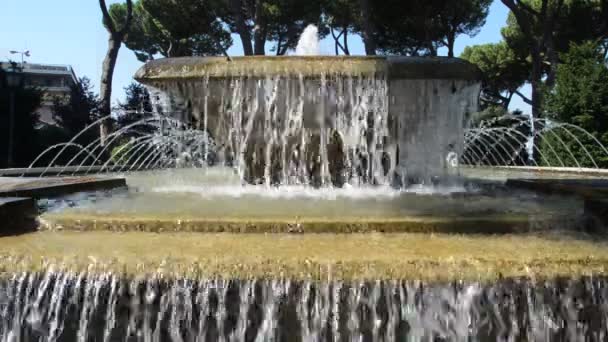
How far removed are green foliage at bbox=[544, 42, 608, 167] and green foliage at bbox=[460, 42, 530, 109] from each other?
49.6 ft

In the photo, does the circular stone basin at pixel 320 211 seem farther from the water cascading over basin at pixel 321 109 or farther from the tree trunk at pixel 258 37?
the tree trunk at pixel 258 37

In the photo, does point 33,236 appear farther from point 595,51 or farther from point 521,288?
point 595,51

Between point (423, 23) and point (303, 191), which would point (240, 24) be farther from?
point (303, 191)

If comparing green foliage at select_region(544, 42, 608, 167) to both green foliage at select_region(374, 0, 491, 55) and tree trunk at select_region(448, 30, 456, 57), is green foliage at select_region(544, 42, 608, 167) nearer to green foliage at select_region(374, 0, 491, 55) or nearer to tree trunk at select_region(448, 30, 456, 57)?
green foliage at select_region(374, 0, 491, 55)

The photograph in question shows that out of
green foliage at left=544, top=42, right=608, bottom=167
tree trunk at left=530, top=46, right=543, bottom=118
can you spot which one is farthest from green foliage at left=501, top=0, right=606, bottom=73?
green foliage at left=544, top=42, right=608, bottom=167

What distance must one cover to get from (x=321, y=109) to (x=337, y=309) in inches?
124

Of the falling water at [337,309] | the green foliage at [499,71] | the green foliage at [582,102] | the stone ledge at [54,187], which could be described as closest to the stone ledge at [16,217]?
the stone ledge at [54,187]

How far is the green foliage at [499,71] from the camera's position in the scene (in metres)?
29.1

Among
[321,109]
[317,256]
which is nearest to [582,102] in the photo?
[321,109]

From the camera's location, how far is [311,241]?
328 centimetres

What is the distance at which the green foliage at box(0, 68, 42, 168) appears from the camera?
562 inches

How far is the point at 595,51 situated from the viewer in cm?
1423

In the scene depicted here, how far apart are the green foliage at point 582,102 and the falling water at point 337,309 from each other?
9928 mm

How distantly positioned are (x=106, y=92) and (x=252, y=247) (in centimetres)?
1690
